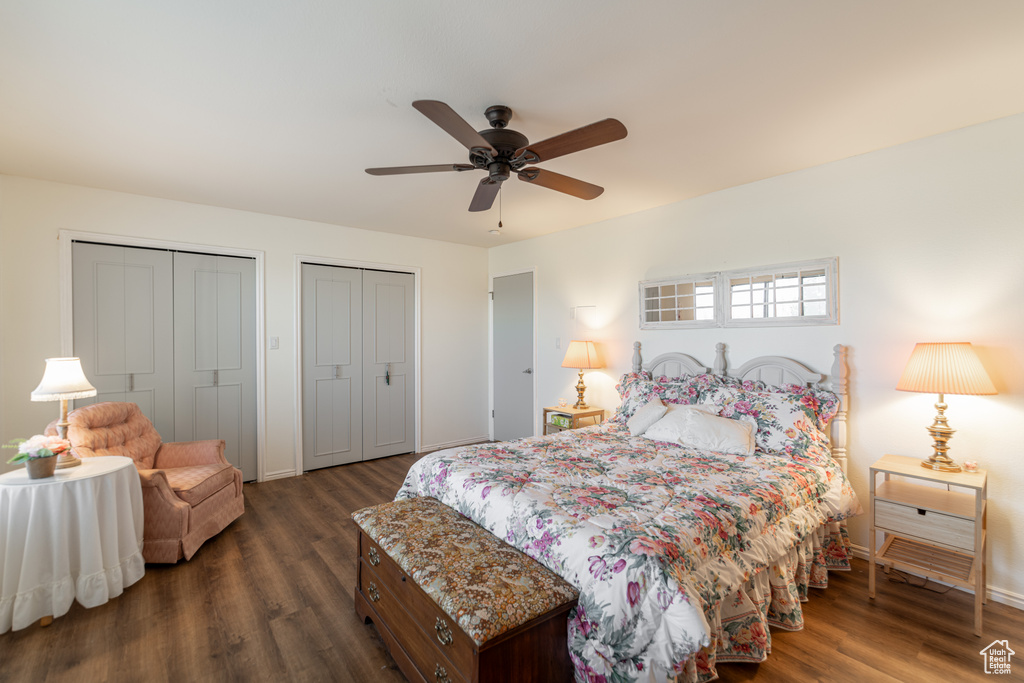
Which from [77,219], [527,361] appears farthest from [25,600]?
[527,361]

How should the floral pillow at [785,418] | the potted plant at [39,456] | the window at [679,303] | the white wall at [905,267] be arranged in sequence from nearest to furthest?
the potted plant at [39,456] < the white wall at [905,267] < the floral pillow at [785,418] < the window at [679,303]

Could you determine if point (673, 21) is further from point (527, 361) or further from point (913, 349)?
point (527, 361)

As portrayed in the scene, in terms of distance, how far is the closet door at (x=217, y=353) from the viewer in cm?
381

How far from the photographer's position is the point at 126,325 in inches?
141

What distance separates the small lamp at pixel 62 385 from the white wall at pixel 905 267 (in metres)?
4.11

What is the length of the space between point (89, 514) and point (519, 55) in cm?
298

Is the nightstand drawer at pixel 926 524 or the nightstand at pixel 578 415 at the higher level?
the nightstand at pixel 578 415

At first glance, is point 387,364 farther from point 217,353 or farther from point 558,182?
point 558,182

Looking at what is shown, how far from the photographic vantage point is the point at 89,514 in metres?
2.20

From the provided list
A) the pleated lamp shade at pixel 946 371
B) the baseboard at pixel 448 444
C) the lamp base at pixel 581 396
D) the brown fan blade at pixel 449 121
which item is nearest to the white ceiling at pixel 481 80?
the brown fan blade at pixel 449 121

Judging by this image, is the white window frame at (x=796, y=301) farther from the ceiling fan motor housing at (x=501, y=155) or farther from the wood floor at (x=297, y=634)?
the ceiling fan motor housing at (x=501, y=155)

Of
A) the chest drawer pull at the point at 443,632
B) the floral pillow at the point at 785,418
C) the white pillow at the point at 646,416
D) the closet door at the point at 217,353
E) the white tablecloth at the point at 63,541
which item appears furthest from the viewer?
the closet door at the point at 217,353

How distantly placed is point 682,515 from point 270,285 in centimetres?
403

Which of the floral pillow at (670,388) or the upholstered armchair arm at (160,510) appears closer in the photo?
the upholstered armchair arm at (160,510)
